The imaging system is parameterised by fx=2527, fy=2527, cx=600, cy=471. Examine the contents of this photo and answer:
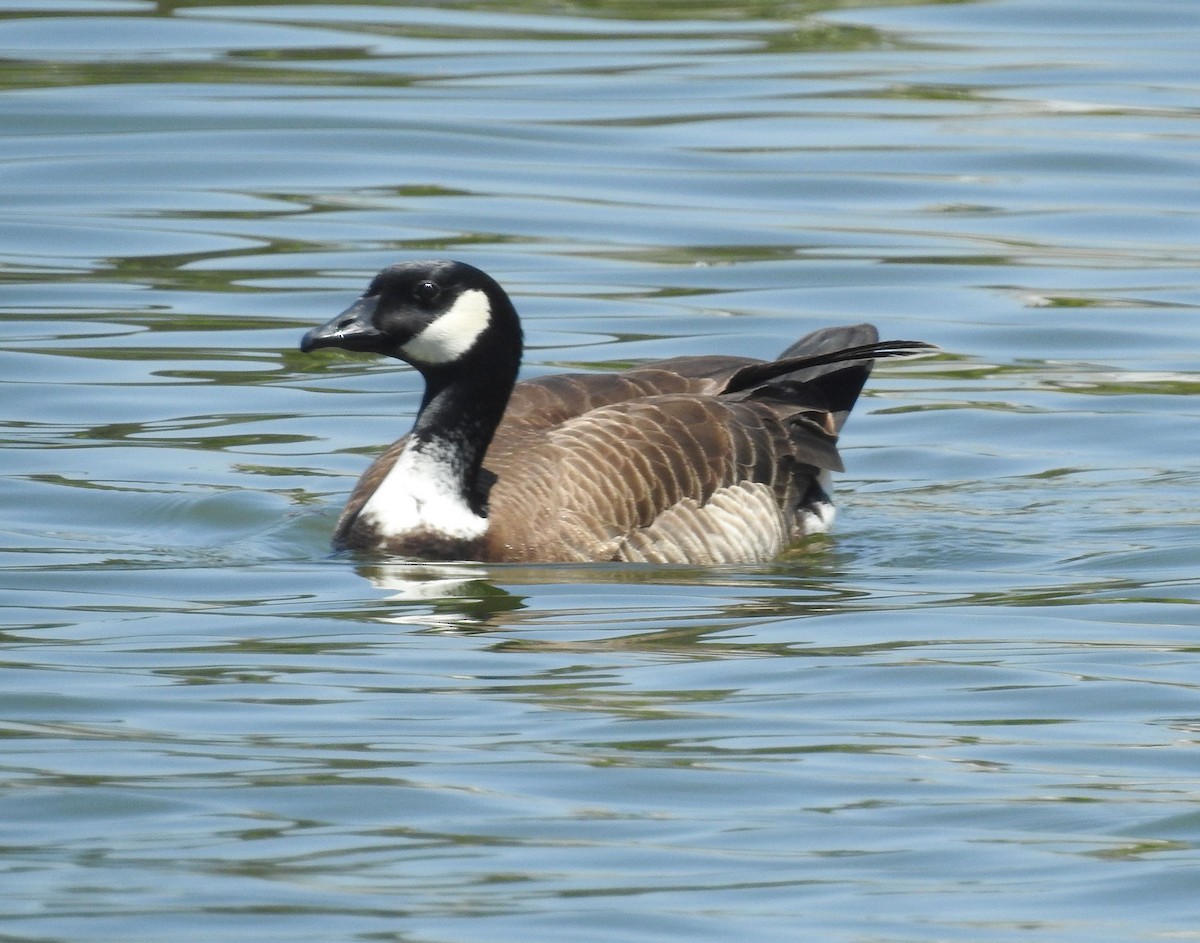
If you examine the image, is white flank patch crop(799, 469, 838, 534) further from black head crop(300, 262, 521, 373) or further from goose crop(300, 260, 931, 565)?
black head crop(300, 262, 521, 373)

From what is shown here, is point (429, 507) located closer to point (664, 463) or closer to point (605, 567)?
point (605, 567)

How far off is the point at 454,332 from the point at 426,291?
223mm

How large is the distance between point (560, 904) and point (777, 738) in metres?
1.60

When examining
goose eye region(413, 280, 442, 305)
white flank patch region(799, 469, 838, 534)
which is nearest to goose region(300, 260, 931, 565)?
goose eye region(413, 280, 442, 305)

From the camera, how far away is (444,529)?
1008 centimetres

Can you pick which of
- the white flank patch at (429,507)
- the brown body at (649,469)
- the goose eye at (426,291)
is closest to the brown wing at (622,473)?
the brown body at (649,469)

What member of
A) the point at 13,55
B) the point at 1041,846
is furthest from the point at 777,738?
the point at 13,55

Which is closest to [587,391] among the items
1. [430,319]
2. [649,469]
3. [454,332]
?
[649,469]

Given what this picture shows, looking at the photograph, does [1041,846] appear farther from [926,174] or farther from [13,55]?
[13,55]

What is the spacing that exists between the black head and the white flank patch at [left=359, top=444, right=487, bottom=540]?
42cm

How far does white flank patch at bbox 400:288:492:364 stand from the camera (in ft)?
33.4

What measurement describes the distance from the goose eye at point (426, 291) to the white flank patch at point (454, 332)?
93 millimetres

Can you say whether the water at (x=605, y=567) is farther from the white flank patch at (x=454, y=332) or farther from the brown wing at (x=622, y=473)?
the white flank patch at (x=454, y=332)

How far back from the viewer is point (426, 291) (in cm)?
1010
